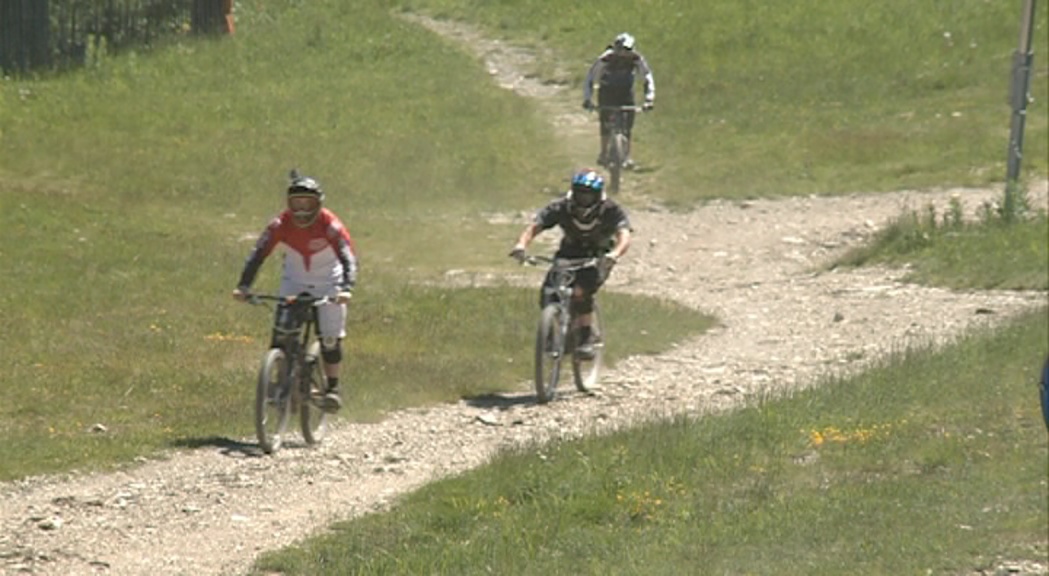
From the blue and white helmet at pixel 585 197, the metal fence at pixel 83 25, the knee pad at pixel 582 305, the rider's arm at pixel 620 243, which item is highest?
the blue and white helmet at pixel 585 197

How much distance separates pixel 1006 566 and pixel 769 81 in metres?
32.4

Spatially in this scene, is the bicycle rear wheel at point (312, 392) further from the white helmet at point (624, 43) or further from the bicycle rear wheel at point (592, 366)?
the white helmet at point (624, 43)

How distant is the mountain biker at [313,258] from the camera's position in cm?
1630

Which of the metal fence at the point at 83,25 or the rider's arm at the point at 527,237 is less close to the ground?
the rider's arm at the point at 527,237

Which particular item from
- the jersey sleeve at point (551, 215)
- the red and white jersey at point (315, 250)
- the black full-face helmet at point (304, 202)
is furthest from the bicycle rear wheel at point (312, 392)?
the jersey sleeve at point (551, 215)

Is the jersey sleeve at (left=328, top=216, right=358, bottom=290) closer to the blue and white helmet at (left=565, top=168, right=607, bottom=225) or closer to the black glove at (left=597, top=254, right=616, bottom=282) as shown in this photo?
the blue and white helmet at (left=565, top=168, right=607, bottom=225)

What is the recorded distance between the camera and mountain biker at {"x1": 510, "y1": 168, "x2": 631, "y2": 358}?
1919cm

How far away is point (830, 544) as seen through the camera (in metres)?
12.1

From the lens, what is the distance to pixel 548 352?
18672 millimetres

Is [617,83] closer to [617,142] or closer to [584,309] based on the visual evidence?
[617,142]

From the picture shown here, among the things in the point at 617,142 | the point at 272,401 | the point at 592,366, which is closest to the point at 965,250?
the point at 617,142

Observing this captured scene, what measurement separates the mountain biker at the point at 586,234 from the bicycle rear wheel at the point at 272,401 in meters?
3.52

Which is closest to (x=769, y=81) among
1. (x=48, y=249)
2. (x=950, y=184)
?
(x=950, y=184)

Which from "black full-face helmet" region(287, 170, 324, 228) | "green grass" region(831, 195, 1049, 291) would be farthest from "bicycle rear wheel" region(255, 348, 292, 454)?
"green grass" region(831, 195, 1049, 291)
